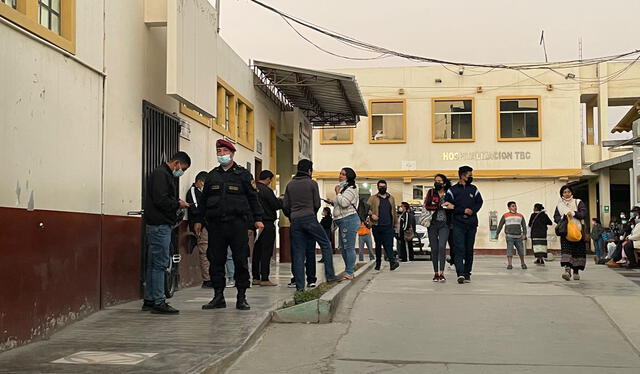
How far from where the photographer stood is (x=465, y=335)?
7520 millimetres

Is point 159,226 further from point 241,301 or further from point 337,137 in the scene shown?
point 337,137

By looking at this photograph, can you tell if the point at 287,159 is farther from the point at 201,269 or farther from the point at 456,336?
the point at 456,336

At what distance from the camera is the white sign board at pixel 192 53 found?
9172mm

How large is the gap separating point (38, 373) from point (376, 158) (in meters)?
27.2

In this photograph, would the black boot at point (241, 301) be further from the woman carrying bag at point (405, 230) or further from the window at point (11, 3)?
the woman carrying bag at point (405, 230)

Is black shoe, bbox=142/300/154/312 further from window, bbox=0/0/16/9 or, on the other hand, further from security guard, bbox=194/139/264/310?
window, bbox=0/0/16/9

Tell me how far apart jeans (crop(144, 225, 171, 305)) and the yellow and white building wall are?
2386 centimetres

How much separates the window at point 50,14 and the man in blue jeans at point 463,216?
669 centimetres

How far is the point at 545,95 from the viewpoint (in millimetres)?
30969

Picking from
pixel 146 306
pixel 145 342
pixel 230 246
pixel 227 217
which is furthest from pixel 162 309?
pixel 145 342

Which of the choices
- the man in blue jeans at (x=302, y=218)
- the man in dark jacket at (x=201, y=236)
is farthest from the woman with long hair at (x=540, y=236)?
the man in dark jacket at (x=201, y=236)

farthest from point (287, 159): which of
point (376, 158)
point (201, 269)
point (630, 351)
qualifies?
point (630, 351)

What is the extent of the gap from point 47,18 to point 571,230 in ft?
29.2

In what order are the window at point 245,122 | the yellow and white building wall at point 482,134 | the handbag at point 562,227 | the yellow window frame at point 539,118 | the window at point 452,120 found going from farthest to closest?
the window at point 452,120
the yellow window frame at point 539,118
the yellow and white building wall at point 482,134
the window at point 245,122
the handbag at point 562,227
